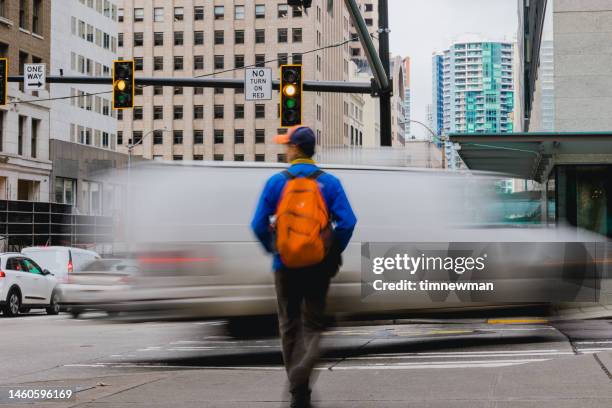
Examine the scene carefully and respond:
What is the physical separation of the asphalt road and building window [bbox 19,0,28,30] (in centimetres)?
4486

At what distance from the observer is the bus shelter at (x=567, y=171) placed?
25.0m

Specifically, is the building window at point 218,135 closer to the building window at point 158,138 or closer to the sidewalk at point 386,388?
the building window at point 158,138

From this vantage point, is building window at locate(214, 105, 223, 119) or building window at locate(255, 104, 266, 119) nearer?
building window at locate(255, 104, 266, 119)

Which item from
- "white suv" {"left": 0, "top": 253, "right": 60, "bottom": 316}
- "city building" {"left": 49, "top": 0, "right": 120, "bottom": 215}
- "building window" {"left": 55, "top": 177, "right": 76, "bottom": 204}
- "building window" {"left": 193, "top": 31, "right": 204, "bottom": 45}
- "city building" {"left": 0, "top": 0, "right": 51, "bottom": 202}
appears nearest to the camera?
"white suv" {"left": 0, "top": 253, "right": 60, "bottom": 316}

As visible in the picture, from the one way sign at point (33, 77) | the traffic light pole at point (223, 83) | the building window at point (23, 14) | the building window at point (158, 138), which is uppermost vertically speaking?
the building window at point (23, 14)

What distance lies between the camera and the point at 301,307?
6289 millimetres

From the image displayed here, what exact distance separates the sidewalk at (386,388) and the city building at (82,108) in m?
50.4

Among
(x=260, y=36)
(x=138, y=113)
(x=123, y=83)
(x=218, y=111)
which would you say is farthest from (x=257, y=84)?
(x=138, y=113)

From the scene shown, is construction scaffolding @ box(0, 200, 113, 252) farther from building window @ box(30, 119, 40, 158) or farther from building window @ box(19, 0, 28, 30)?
building window @ box(19, 0, 28, 30)

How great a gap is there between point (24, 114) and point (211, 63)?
54878 mm

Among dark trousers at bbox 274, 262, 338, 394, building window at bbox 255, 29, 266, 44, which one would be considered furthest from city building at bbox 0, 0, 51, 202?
building window at bbox 255, 29, 266, 44

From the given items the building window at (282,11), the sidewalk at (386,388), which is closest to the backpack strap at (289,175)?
the sidewalk at (386,388)

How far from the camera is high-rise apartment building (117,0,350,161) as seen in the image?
10662 cm

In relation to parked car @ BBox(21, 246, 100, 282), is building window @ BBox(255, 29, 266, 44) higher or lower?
higher
